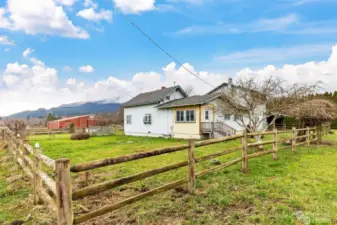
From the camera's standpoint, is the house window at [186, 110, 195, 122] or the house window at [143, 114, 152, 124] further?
the house window at [143, 114, 152, 124]

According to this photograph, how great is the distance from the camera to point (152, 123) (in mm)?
23172

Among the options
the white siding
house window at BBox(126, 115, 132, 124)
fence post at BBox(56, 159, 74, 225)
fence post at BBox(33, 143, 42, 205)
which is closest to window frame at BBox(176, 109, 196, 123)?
the white siding

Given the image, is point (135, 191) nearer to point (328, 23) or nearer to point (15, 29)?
point (15, 29)

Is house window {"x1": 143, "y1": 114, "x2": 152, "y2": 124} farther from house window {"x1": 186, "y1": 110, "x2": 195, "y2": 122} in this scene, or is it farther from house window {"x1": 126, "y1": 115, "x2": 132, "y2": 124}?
house window {"x1": 186, "y1": 110, "x2": 195, "y2": 122}

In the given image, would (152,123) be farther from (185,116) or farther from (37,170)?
(37,170)

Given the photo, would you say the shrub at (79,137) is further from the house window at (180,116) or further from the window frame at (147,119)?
the house window at (180,116)

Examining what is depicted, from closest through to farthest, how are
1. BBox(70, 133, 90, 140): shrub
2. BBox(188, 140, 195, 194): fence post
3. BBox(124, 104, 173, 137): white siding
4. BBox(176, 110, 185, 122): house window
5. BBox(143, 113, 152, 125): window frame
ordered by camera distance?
BBox(188, 140, 195, 194): fence post < BBox(176, 110, 185, 122): house window < BBox(70, 133, 90, 140): shrub < BBox(124, 104, 173, 137): white siding < BBox(143, 113, 152, 125): window frame

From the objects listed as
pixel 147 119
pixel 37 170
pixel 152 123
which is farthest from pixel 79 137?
pixel 37 170

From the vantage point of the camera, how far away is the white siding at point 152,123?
2155cm

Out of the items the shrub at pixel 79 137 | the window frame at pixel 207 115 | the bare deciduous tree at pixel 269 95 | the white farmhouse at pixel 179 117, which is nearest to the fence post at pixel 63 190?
the bare deciduous tree at pixel 269 95

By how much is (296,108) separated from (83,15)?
11.5m

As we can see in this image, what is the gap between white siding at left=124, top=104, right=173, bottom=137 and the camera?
21553 millimetres

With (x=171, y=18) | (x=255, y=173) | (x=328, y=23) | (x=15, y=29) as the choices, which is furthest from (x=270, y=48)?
(x=15, y=29)

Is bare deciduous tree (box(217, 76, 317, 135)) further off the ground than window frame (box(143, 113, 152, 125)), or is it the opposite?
bare deciduous tree (box(217, 76, 317, 135))
